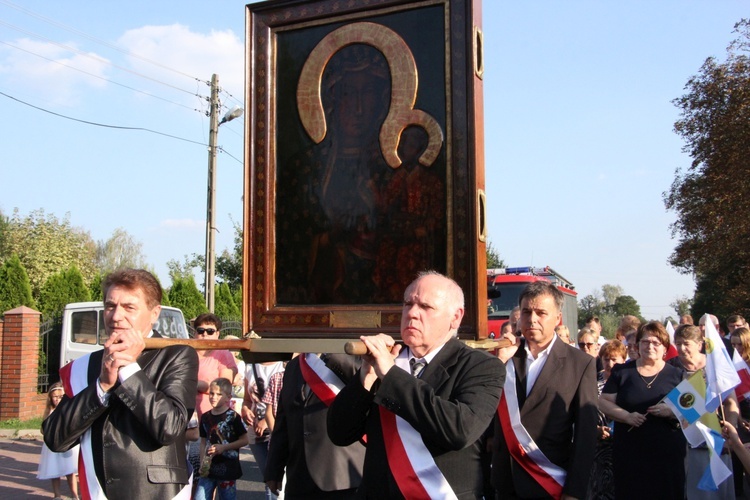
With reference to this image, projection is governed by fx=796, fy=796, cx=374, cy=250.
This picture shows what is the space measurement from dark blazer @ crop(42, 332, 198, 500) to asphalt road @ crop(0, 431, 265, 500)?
5499 millimetres

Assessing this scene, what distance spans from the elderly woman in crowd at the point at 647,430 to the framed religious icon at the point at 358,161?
2.62m

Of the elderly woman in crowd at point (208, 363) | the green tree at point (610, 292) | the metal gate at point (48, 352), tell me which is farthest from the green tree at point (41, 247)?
the green tree at point (610, 292)

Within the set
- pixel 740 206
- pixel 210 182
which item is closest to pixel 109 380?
pixel 210 182

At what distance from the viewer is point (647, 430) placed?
531 cm

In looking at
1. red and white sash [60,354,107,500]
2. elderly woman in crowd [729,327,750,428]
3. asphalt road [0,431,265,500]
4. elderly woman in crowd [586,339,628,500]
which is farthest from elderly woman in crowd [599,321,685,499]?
asphalt road [0,431,265,500]

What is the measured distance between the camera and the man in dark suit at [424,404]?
8.23 ft

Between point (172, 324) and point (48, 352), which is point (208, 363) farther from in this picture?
point (48, 352)

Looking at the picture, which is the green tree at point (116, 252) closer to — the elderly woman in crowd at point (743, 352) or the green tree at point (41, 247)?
the green tree at point (41, 247)

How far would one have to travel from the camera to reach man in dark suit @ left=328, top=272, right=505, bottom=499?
8.23 ft

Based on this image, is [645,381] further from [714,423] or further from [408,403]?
[408,403]

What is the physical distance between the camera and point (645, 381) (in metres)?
5.50

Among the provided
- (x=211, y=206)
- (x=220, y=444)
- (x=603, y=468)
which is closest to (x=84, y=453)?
(x=220, y=444)

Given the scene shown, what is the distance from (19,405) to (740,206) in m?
19.7

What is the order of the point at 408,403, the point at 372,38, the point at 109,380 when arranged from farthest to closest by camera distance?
the point at 372,38 → the point at 109,380 → the point at 408,403
